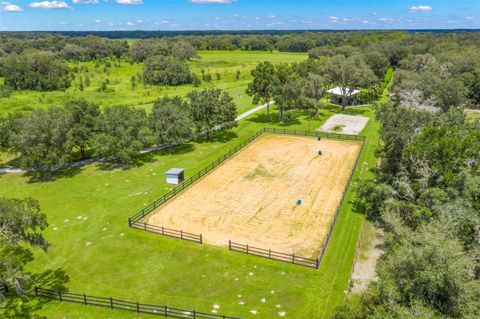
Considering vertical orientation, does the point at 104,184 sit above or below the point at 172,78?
below

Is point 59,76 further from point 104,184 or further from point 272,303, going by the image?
point 272,303

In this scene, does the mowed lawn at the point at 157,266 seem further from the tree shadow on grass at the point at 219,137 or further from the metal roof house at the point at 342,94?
the metal roof house at the point at 342,94

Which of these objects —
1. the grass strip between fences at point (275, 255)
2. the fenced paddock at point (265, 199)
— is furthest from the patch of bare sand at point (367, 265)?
the fenced paddock at point (265, 199)

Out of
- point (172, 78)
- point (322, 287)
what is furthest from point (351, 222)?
point (172, 78)

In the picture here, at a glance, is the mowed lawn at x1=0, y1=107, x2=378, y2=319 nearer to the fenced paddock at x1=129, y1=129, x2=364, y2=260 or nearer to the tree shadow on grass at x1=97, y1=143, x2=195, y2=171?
the fenced paddock at x1=129, y1=129, x2=364, y2=260

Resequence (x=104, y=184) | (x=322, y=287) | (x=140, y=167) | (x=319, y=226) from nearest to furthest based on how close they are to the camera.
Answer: (x=322, y=287) → (x=319, y=226) → (x=104, y=184) → (x=140, y=167)

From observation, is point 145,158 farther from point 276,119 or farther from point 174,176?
point 276,119

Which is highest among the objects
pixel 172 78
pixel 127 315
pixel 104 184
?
pixel 172 78
